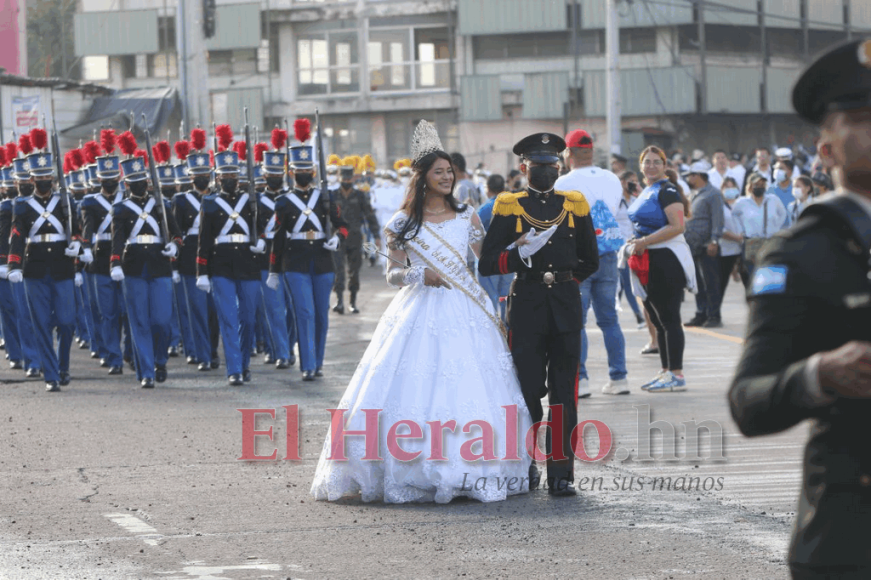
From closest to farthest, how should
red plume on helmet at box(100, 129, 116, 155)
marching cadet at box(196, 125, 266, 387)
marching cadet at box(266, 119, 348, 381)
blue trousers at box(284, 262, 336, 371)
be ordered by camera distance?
blue trousers at box(284, 262, 336, 371) < marching cadet at box(196, 125, 266, 387) < marching cadet at box(266, 119, 348, 381) < red plume on helmet at box(100, 129, 116, 155)

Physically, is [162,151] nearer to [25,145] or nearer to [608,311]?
[25,145]

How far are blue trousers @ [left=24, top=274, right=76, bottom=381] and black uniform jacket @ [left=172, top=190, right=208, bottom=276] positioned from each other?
1.38 m

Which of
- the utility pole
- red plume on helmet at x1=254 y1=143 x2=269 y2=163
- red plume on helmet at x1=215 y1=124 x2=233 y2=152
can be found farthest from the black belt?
the utility pole

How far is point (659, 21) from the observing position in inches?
1978

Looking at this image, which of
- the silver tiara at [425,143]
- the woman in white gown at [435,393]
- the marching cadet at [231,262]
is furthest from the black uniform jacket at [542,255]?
the marching cadet at [231,262]

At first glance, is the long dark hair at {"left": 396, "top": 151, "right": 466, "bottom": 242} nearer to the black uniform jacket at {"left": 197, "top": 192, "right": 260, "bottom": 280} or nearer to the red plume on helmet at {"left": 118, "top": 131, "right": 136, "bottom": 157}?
the black uniform jacket at {"left": 197, "top": 192, "right": 260, "bottom": 280}

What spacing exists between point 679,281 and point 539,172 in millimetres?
3848

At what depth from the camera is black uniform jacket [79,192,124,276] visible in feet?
52.6

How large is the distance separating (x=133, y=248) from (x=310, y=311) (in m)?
1.91

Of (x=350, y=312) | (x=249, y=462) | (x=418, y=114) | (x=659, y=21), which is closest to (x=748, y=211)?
(x=350, y=312)

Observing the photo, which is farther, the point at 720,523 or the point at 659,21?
the point at 659,21

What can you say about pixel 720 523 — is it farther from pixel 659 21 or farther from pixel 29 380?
pixel 659 21

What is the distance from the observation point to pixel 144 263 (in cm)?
1502

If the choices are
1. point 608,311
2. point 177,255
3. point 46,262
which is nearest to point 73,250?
point 46,262
